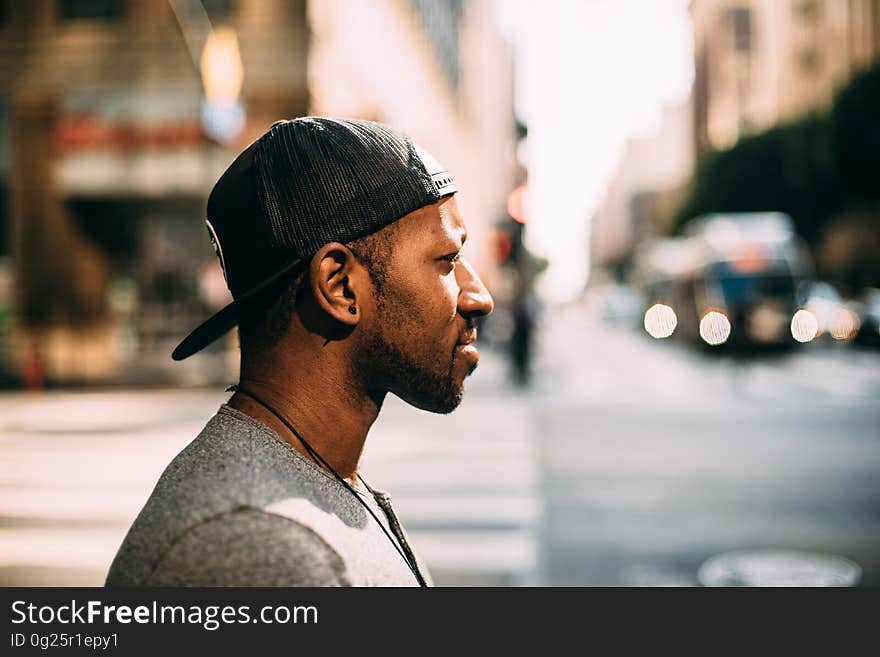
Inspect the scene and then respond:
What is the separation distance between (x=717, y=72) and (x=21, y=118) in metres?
93.6

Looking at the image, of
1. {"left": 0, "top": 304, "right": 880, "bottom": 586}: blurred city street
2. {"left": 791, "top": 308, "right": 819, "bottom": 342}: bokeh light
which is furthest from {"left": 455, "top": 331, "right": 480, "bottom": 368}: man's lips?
{"left": 791, "top": 308, "right": 819, "bottom": 342}: bokeh light

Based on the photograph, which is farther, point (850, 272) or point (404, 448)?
point (850, 272)

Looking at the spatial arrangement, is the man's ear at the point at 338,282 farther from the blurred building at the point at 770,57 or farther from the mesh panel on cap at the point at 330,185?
the blurred building at the point at 770,57

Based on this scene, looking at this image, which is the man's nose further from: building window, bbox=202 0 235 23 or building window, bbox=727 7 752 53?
building window, bbox=727 7 752 53

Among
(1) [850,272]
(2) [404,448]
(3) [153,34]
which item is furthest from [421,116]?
(2) [404,448]

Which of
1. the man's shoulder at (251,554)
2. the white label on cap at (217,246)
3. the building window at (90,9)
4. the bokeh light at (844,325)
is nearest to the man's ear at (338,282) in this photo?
the white label on cap at (217,246)

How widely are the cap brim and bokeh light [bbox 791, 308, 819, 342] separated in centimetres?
3157

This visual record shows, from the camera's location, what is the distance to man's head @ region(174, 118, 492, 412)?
1372 millimetres

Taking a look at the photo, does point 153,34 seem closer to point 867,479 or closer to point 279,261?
point 867,479

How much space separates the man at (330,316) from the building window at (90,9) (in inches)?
955

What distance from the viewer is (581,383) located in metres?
23.6

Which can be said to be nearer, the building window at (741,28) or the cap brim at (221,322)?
the cap brim at (221,322)

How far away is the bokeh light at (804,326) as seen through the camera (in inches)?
1242

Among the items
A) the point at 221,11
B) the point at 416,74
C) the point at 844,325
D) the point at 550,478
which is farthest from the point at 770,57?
the point at 550,478
